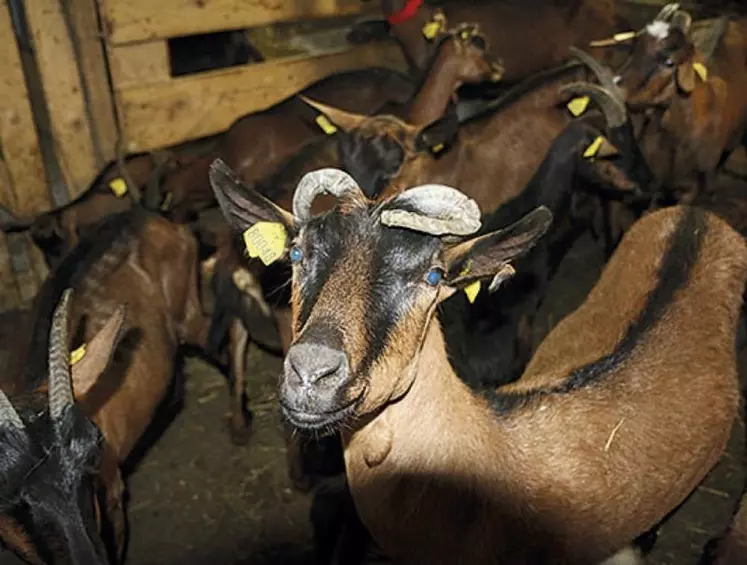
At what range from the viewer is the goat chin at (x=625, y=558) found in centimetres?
393

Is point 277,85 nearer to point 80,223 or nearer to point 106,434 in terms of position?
point 80,223

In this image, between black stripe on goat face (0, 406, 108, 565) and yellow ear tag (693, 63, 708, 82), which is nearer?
black stripe on goat face (0, 406, 108, 565)

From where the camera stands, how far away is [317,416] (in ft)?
9.20

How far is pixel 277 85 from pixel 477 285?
4.77 meters

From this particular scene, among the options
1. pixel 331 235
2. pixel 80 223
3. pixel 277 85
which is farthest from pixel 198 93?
pixel 331 235

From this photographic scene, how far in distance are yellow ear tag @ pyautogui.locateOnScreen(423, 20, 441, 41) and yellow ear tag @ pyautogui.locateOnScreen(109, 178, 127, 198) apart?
3719 mm

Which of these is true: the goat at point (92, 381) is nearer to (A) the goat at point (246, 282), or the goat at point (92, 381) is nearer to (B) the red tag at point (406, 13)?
(A) the goat at point (246, 282)

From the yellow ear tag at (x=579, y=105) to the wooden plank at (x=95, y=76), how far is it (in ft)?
11.7

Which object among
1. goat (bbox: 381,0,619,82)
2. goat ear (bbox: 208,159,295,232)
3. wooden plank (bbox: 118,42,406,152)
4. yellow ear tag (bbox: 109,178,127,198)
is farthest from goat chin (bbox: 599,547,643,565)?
goat (bbox: 381,0,619,82)

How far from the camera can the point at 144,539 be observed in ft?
16.3

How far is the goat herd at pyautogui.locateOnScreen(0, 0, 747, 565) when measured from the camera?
306 cm

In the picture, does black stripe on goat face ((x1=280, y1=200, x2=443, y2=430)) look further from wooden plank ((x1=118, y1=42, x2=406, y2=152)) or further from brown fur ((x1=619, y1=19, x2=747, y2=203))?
brown fur ((x1=619, y1=19, x2=747, y2=203))

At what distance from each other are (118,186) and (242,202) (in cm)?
319

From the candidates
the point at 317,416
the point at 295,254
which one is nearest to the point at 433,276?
the point at 295,254
